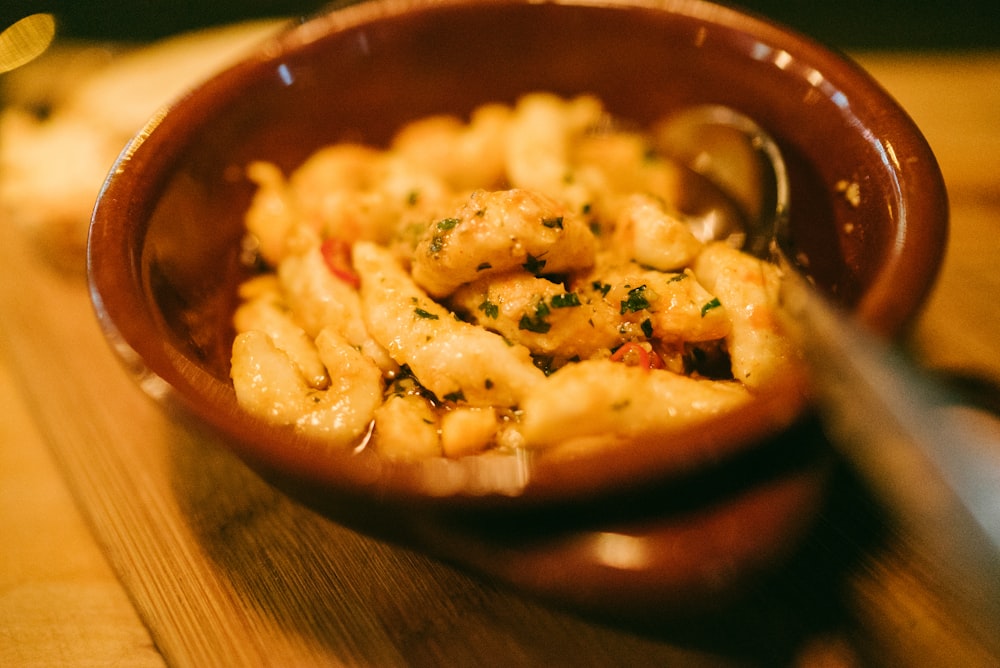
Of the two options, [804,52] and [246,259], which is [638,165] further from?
[246,259]

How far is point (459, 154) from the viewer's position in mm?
1357

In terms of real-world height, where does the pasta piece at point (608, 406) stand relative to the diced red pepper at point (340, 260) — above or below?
above

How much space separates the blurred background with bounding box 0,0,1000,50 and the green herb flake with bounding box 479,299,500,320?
2.07 metres

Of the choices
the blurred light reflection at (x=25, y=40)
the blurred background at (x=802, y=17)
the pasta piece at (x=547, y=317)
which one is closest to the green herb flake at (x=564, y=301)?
the pasta piece at (x=547, y=317)

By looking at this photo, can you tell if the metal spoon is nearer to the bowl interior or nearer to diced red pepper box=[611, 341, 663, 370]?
the bowl interior

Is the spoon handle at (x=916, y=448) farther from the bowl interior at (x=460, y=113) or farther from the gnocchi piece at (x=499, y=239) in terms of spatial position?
the gnocchi piece at (x=499, y=239)

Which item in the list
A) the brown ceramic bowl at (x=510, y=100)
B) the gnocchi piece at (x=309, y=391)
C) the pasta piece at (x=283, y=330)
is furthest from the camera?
the pasta piece at (x=283, y=330)

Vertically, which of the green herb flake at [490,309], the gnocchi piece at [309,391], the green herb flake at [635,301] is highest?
the green herb flake at [635,301]

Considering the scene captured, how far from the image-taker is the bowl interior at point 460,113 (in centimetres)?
75

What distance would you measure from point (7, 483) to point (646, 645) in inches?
37.2

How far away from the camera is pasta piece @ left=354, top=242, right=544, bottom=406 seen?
887 millimetres

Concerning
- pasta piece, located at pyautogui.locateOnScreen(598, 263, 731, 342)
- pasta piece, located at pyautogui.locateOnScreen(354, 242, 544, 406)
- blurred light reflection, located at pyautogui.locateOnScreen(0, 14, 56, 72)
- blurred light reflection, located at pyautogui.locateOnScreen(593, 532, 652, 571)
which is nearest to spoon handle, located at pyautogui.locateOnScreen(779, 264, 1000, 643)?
pasta piece, located at pyautogui.locateOnScreen(598, 263, 731, 342)

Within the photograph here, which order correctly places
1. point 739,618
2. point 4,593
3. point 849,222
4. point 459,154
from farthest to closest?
point 459,154 < point 849,222 < point 4,593 < point 739,618

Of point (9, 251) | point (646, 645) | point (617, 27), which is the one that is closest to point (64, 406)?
point (9, 251)
